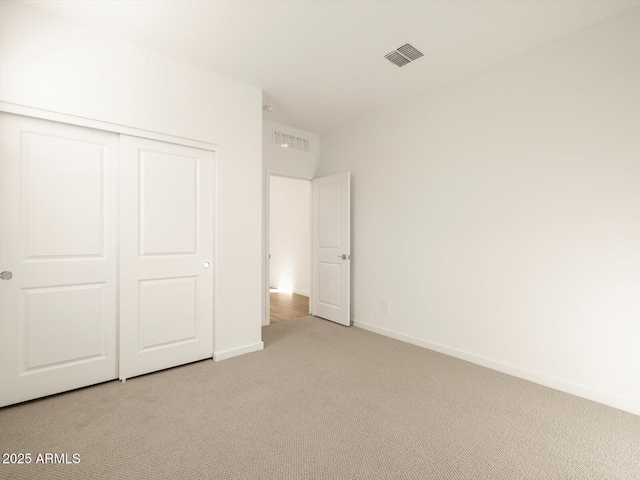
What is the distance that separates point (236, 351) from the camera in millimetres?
3152

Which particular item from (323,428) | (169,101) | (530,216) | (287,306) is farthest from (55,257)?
(530,216)

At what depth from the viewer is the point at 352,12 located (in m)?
2.24

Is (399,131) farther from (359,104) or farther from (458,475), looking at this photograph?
(458,475)

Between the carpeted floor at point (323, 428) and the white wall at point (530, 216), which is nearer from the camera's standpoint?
the carpeted floor at point (323, 428)

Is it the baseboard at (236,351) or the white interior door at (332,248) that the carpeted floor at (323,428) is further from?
the white interior door at (332,248)

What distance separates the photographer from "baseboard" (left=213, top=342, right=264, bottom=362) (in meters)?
3.02

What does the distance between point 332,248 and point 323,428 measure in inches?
109

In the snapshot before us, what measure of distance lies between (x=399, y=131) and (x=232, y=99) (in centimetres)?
199

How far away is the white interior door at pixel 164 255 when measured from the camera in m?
2.61

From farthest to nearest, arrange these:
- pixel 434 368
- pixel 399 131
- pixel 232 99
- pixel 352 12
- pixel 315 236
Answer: pixel 315 236
pixel 399 131
pixel 232 99
pixel 434 368
pixel 352 12

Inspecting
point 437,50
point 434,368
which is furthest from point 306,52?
point 434,368

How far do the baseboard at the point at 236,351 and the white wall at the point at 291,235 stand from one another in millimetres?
3279

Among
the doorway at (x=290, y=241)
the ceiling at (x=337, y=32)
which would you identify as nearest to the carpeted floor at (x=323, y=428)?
the ceiling at (x=337, y=32)

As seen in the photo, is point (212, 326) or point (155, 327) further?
point (212, 326)
